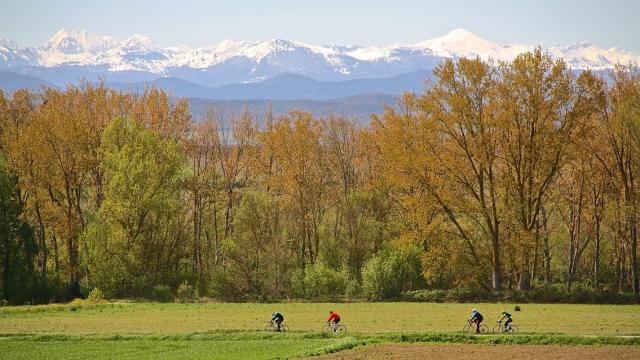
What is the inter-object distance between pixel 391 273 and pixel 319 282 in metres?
6.71

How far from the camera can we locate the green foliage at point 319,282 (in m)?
67.9

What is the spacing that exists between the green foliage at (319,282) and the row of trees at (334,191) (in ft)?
0.45

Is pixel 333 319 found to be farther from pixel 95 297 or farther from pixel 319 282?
pixel 95 297

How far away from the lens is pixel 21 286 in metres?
68.4

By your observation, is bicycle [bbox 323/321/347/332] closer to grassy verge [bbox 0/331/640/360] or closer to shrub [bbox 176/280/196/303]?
grassy verge [bbox 0/331/640/360]

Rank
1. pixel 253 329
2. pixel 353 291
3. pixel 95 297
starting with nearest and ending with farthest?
pixel 253 329 < pixel 95 297 < pixel 353 291

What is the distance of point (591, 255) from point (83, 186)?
168ft

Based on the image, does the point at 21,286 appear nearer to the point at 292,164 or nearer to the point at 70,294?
the point at 70,294

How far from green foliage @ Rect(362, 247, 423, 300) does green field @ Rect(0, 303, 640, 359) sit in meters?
7.14

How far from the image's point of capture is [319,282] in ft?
223

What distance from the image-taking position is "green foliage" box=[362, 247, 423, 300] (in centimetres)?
6581

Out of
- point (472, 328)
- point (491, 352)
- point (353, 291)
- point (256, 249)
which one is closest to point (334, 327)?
point (472, 328)

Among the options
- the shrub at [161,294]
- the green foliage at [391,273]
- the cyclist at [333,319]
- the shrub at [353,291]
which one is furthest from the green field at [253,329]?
the shrub at [353,291]

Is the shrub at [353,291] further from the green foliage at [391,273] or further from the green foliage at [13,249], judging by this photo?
the green foliage at [13,249]
